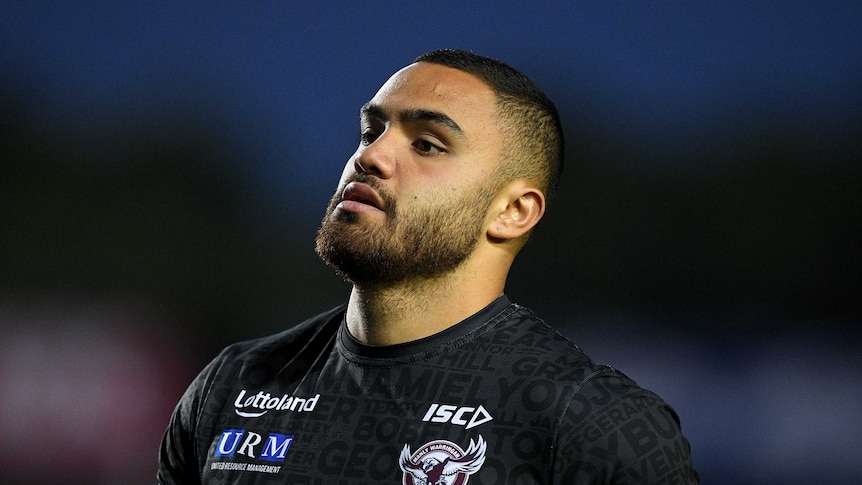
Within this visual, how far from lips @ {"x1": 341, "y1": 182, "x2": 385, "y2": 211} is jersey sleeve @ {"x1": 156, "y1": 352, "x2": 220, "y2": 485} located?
45 centimetres

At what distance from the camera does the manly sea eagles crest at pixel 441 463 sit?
1480 millimetres

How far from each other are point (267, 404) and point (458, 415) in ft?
1.27

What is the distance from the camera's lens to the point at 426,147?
172 cm

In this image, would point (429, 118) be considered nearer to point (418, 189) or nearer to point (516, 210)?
point (418, 189)

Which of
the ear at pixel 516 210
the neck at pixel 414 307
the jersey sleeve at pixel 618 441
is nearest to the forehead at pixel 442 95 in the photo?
the ear at pixel 516 210

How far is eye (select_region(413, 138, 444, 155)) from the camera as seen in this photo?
5.60ft

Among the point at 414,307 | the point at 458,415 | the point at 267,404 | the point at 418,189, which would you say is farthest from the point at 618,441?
the point at 267,404

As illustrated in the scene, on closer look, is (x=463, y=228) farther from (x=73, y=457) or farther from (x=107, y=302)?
(x=107, y=302)

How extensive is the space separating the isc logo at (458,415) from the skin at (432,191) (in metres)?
0.16

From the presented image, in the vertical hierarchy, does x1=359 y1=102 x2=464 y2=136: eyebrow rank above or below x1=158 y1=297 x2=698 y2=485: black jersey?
above

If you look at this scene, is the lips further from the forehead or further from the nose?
the forehead

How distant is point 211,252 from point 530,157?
4974mm

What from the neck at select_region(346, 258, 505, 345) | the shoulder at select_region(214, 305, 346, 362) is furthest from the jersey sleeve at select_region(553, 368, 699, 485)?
the shoulder at select_region(214, 305, 346, 362)

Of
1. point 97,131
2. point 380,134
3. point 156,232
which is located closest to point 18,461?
point 156,232
